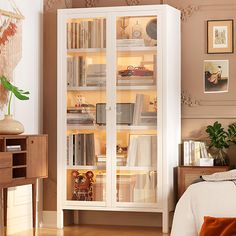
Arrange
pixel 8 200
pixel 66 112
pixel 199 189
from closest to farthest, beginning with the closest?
pixel 199 189
pixel 8 200
pixel 66 112

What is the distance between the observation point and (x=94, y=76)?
7.11 m

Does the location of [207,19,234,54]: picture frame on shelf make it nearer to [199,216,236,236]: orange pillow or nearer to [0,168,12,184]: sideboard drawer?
[0,168,12,184]: sideboard drawer

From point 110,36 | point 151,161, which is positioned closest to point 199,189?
point 151,161

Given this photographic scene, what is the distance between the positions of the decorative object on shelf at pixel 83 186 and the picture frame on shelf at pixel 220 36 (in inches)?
67.9

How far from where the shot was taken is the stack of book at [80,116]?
7.12 metres

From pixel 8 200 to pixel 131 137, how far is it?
Answer: 4.30ft

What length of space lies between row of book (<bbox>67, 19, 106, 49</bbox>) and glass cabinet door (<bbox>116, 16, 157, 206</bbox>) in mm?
161

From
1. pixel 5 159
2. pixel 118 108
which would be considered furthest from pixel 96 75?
pixel 5 159

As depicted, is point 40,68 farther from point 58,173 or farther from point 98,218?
point 98,218

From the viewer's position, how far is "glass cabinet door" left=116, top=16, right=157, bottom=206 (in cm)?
698

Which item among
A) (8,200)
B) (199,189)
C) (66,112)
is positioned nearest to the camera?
(199,189)

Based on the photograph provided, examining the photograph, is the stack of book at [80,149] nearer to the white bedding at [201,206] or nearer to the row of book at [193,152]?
the row of book at [193,152]

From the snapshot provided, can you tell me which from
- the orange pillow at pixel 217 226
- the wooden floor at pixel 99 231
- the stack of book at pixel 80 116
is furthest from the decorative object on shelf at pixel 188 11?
the orange pillow at pixel 217 226

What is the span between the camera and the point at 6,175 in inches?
227
